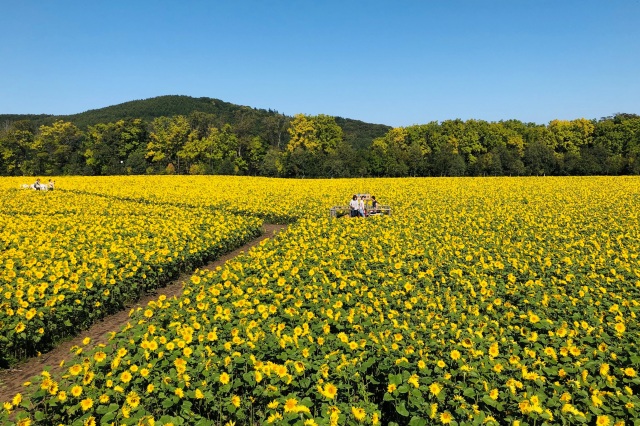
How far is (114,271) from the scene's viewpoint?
30.1ft

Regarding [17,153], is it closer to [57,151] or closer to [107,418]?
[57,151]

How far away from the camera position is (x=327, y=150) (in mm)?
78188

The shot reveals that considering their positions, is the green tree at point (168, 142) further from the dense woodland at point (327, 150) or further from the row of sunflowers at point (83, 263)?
the row of sunflowers at point (83, 263)

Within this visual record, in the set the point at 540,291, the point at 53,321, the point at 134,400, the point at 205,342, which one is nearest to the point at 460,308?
the point at 540,291

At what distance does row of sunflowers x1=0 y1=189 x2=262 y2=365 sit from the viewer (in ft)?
23.2

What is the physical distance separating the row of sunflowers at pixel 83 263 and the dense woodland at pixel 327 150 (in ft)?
164

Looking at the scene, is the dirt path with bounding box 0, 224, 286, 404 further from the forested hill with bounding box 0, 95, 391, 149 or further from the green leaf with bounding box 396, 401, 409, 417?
the forested hill with bounding box 0, 95, 391, 149

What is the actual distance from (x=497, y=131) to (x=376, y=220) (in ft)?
236

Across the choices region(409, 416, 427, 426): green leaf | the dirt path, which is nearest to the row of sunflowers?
the dirt path

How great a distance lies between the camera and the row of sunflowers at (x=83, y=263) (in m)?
7.06

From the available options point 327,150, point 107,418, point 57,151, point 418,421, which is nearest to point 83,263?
point 107,418

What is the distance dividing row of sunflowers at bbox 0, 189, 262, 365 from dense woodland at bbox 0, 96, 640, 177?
49849mm

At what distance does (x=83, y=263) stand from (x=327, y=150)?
71109 millimetres

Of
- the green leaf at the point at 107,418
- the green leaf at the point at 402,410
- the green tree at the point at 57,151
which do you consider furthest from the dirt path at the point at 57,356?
the green tree at the point at 57,151
